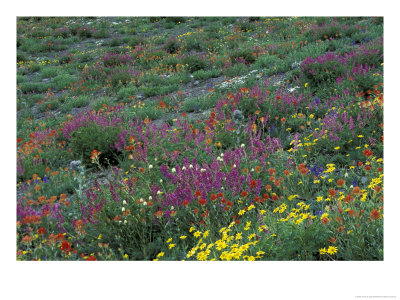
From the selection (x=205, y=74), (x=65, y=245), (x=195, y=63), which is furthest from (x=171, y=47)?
(x=65, y=245)

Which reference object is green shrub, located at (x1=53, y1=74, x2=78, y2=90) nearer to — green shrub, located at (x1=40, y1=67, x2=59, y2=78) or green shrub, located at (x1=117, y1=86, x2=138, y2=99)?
green shrub, located at (x1=40, y1=67, x2=59, y2=78)

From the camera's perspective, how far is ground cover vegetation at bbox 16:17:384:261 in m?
2.79

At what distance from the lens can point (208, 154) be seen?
13.7 ft

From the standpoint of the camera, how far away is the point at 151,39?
41.1 feet

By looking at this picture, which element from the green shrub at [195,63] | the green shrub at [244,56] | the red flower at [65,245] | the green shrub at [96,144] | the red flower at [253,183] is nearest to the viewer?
the red flower at [65,245]

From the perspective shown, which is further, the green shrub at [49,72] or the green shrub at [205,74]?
the green shrub at [49,72]

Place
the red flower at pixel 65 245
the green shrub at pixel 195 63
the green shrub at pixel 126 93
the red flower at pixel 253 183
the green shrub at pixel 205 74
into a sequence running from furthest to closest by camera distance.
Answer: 1. the green shrub at pixel 195 63
2. the green shrub at pixel 205 74
3. the green shrub at pixel 126 93
4. the red flower at pixel 253 183
5. the red flower at pixel 65 245

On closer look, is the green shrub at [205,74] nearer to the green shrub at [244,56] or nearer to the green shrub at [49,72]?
the green shrub at [244,56]

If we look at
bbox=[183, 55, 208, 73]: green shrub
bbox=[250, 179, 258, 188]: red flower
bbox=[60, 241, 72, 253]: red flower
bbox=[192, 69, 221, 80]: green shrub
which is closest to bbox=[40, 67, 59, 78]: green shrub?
bbox=[183, 55, 208, 73]: green shrub

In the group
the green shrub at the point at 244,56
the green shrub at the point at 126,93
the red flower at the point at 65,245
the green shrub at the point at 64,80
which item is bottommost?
the red flower at the point at 65,245

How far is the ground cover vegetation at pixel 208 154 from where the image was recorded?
279cm

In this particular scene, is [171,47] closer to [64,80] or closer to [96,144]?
[64,80]

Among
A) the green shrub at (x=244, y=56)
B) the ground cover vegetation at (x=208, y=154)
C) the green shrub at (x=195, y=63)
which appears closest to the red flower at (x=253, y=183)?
the ground cover vegetation at (x=208, y=154)
